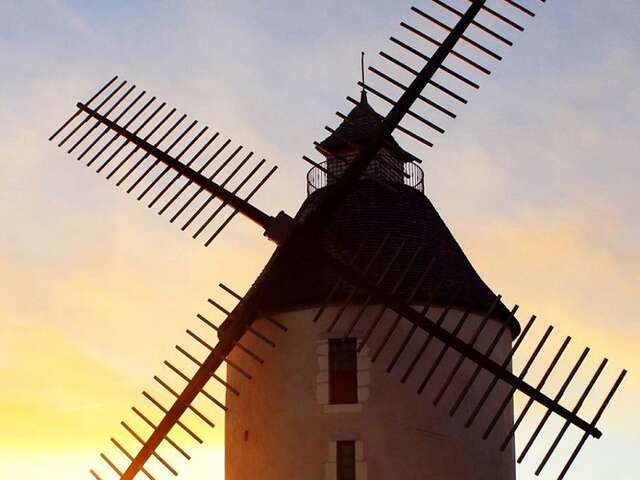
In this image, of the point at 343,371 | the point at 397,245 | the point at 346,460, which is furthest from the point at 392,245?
the point at 346,460

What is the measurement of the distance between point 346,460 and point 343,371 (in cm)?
139

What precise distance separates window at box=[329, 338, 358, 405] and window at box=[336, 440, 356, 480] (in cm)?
67

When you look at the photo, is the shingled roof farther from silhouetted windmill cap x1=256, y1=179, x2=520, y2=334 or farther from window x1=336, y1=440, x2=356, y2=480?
window x1=336, y1=440, x2=356, y2=480

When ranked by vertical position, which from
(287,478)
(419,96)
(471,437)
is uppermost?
(419,96)

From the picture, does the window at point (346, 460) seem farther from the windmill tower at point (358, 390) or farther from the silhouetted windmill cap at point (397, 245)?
the silhouetted windmill cap at point (397, 245)

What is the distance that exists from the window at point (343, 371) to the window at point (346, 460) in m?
0.67

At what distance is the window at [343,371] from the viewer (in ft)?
45.5

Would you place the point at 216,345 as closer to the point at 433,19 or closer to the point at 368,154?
the point at 368,154

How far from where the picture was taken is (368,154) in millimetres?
11617

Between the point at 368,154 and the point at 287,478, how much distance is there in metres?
5.47

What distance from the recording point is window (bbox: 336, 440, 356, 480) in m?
13.5

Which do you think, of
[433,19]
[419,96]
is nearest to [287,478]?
[419,96]

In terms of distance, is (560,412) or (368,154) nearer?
(560,412)

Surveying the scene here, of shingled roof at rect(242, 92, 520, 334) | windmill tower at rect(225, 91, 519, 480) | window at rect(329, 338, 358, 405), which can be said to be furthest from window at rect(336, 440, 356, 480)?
shingled roof at rect(242, 92, 520, 334)
